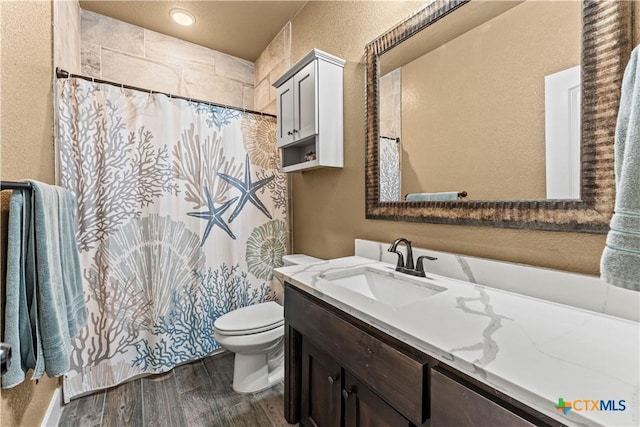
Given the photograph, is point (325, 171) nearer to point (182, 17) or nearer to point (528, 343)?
point (528, 343)

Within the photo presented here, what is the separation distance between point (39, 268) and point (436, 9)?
1821mm

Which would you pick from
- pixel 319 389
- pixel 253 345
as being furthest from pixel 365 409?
pixel 253 345

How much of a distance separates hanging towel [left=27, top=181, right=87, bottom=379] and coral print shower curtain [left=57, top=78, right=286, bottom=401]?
588 mm

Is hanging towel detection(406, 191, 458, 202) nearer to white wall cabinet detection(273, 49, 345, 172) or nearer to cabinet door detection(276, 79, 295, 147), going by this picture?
white wall cabinet detection(273, 49, 345, 172)

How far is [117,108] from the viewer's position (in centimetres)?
173

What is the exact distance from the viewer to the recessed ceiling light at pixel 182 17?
2.10 m

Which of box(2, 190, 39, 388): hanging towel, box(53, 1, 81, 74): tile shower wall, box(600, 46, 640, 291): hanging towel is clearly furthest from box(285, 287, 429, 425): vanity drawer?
box(53, 1, 81, 74): tile shower wall

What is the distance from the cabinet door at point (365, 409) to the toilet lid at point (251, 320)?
2.78 ft

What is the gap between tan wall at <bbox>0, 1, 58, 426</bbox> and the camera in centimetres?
95

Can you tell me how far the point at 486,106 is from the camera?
1051 mm

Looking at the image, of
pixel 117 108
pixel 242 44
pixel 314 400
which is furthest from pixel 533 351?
pixel 242 44

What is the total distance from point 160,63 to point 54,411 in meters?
2.50

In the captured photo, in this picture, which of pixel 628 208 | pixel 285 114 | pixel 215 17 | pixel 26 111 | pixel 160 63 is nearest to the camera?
pixel 628 208

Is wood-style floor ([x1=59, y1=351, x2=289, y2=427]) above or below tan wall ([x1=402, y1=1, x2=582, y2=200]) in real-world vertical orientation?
below
